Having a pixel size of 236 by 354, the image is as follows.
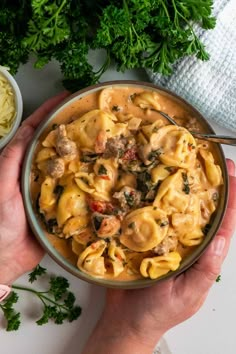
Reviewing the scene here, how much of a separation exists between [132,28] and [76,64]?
0.27 meters

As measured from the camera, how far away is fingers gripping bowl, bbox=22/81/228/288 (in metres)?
1.98

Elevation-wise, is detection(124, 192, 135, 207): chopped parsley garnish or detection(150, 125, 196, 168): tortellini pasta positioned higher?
detection(150, 125, 196, 168): tortellini pasta

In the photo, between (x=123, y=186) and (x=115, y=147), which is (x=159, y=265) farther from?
(x=115, y=147)

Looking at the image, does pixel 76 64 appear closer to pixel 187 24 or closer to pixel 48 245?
pixel 187 24

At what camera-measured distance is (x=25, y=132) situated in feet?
7.20

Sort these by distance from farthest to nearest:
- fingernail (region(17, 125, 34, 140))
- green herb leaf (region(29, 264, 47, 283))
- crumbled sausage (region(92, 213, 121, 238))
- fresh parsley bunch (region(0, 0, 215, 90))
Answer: green herb leaf (region(29, 264, 47, 283))
fingernail (region(17, 125, 34, 140))
fresh parsley bunch (region(0, 0, 215, 90))
crumbled sausage (region(92, 213, 121, 238))

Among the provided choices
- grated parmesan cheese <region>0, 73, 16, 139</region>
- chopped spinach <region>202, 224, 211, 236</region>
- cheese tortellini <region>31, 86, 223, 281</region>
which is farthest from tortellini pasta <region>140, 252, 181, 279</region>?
grated parmesan cheese <region>0, 73, 16, 139</region>

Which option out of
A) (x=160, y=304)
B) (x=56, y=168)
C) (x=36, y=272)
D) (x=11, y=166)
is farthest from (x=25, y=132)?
(x=160, y=304)

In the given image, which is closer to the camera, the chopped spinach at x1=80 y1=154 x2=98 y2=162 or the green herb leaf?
the chopped spinach at x1=80 y1=154 x2=98 y2=162

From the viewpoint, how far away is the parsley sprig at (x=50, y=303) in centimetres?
246

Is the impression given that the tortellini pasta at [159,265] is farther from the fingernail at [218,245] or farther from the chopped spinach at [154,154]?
the chopped spinach at [154,154]

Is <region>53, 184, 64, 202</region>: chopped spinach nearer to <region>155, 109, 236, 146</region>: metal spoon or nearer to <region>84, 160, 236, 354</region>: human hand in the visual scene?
<region>155, 109, 236, 146</region>: metal spoon

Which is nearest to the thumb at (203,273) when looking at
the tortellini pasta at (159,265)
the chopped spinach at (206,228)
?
the chopped spinach at (206,228)

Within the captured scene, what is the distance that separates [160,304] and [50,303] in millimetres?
541
